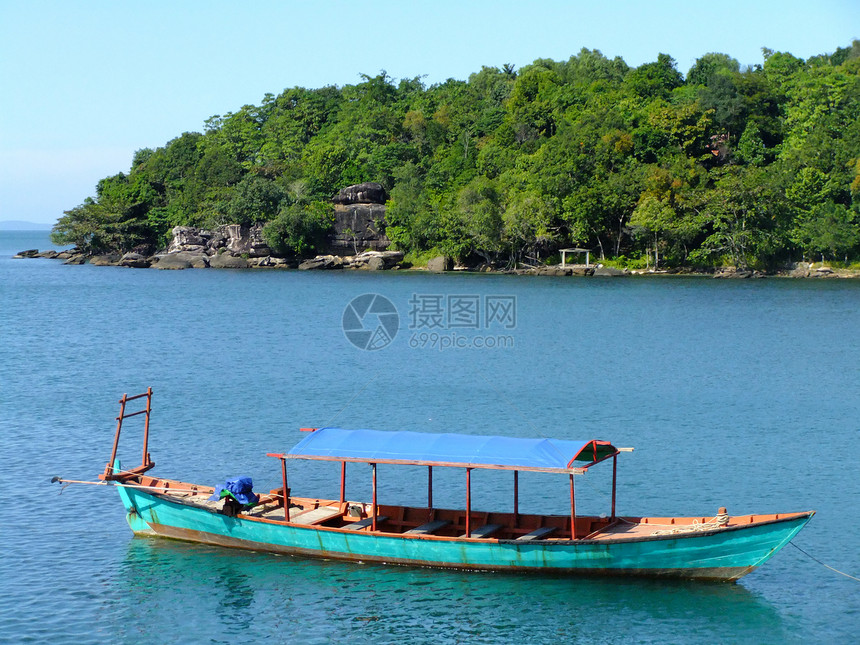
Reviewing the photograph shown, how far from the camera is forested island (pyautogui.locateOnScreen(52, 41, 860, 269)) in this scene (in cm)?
9356

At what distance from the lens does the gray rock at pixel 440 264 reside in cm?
10406

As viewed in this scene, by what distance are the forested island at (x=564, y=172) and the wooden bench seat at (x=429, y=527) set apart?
74.7 meters

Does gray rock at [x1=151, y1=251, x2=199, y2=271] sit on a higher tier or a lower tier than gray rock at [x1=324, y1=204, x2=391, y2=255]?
lower

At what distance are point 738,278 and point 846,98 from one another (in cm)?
2834

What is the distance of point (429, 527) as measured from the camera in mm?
22453

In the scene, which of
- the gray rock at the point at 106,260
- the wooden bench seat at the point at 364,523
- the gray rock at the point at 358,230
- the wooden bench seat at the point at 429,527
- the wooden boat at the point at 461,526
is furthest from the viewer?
the gray rock at the point at 106,260

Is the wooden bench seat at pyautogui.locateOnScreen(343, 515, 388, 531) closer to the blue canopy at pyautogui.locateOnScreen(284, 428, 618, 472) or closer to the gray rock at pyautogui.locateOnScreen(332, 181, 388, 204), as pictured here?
the blue canopy at pyautogui.locateOnScreen(284, 428, 618, 472)

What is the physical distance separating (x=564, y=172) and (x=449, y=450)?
80.7 metres

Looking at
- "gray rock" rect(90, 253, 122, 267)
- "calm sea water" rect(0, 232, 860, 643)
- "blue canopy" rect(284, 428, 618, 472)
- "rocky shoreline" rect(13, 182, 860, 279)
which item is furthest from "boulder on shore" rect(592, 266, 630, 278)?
"blue canopy" rect(284, 428, 618, 472)

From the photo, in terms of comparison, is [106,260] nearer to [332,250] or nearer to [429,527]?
[332,250]

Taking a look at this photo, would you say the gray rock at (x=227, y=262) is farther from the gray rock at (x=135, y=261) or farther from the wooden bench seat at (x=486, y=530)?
the wooden bench seat at (x=486, y=530)

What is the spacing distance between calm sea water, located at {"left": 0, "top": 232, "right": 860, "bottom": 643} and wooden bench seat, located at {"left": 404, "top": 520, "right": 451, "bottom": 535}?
3.42ft

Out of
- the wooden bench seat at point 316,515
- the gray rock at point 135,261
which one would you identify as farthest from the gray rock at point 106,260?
the wooden bench seat at point 316,515

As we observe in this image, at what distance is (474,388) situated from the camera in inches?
1641
